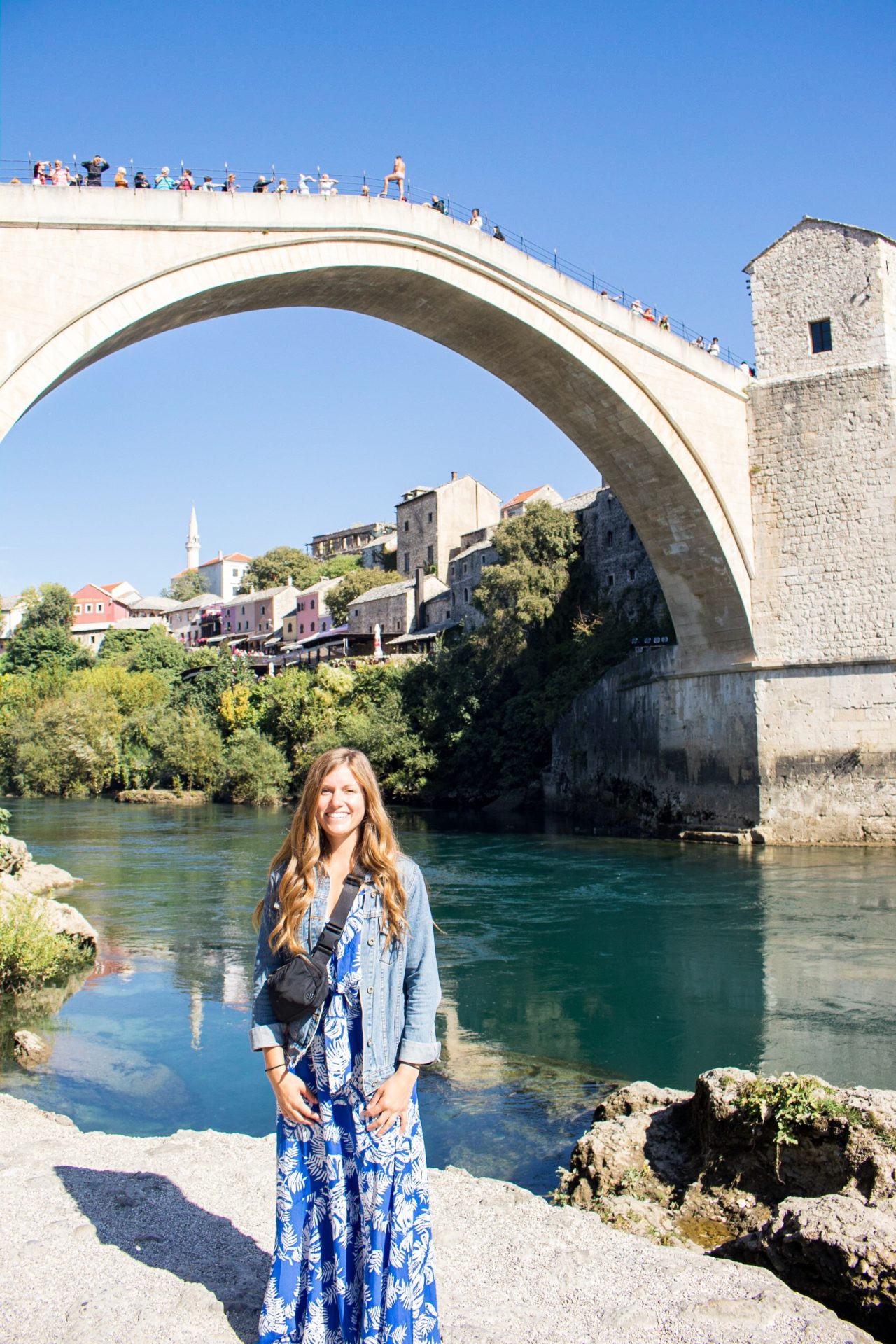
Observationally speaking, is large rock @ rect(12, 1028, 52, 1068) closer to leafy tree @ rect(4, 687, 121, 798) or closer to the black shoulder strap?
the black shoulder strap

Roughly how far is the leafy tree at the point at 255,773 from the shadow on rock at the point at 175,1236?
23.1m

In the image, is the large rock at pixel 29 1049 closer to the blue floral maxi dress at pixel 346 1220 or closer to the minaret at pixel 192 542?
Answer: the blue floral maxi dress at pixel 346 1220

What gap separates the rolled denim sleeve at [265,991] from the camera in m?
2.09

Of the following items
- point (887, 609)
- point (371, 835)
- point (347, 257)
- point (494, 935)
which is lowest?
point (494, 935)

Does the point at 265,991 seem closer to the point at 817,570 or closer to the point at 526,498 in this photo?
the point at 817,570

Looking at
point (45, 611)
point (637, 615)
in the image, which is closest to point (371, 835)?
point (637, 615)

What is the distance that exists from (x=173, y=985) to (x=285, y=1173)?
5765 mm

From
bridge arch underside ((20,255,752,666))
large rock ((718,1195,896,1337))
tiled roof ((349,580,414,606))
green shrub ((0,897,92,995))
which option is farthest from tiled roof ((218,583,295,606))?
→ large rock ((718,1195,896,1337))

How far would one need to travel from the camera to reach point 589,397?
1390 cm

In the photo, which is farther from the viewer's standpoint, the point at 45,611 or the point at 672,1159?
the point at 45,611

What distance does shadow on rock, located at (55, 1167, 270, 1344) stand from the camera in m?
2.29

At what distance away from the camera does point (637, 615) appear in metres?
22.1

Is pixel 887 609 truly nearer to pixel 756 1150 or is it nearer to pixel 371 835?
pixel 756 1150

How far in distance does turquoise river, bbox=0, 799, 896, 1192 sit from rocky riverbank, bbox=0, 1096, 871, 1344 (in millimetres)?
1299
